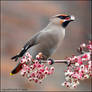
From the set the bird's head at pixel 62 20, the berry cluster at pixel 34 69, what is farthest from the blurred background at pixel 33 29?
the berry cluster at pixel 34 69

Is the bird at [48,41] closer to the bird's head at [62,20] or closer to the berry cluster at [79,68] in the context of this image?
the bird's head at [62,20]

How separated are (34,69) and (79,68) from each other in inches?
12.5

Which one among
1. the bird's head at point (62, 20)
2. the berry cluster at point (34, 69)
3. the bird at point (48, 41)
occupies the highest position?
the bird's head at point (62, 20)

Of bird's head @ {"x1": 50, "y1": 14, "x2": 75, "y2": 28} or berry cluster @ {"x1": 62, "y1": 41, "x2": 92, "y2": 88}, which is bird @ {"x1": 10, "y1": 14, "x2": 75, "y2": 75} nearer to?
bird's head @ {"x1": 50, "y1": 14, "x2": 75, "y2": 28}

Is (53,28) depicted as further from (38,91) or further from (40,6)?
(40,6)

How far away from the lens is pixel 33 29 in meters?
8.12

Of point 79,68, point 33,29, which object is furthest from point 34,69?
point 33,29

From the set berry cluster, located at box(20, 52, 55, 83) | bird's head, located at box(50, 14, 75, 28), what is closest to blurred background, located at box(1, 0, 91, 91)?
bird's head, located at box(50, 14, 75, 28)

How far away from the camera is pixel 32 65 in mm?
2107

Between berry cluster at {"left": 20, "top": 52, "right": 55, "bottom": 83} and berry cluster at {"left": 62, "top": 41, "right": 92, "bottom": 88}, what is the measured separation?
140mm

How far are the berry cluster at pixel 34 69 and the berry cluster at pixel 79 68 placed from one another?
5.5 inches

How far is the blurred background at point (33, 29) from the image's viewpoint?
749 centimetres

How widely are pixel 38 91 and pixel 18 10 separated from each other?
8.13 ft

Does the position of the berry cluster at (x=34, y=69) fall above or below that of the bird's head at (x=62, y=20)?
below
